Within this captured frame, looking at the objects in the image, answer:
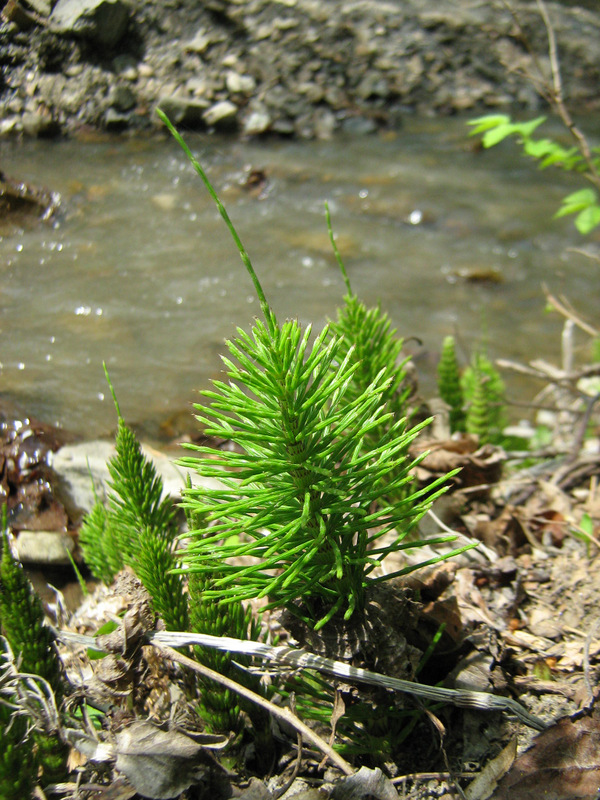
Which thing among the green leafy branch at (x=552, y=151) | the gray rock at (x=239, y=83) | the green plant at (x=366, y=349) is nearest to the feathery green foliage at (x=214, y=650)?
the green plant at (x=366, y=349)

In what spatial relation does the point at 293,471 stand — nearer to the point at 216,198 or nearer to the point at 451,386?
the point at 216,198

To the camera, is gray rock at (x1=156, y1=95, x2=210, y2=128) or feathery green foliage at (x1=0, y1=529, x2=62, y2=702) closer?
feathery green foliage at (x1=0, y1=529, x2=62, y2=702)

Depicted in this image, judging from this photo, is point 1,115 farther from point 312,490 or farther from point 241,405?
point 312,490

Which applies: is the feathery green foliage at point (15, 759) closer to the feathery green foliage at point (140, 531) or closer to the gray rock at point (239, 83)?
the feathery green foliage at point (140, 531)

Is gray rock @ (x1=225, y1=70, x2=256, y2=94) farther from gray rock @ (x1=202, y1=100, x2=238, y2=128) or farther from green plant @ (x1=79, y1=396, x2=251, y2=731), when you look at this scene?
green plant @ (x1=79, y1=396, x2=251, y2=731)

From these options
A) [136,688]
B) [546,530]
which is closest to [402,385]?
[546,530]

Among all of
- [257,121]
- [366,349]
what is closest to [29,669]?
[366,349]

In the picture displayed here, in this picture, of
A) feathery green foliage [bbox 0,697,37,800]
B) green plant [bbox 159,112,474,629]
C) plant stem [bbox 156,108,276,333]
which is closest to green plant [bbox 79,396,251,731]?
green plant [bbox 159,112,474,629]
